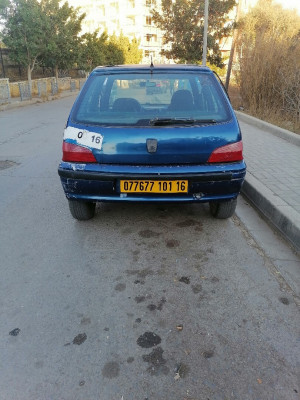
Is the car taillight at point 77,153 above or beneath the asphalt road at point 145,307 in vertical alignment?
above

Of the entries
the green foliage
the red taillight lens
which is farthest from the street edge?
the green foliage

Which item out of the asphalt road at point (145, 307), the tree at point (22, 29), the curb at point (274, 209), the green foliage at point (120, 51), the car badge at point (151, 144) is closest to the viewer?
the asphalt road at point (145, 307)

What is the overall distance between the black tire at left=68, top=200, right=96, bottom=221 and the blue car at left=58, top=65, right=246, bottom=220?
7.9 inches

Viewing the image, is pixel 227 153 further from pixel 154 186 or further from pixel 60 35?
pixel 60 35

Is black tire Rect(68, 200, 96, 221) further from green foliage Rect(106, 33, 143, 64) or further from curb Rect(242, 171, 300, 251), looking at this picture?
green foliage Rect(106, 33, 143, 64)

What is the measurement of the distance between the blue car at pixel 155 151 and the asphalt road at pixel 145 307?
1.66ft

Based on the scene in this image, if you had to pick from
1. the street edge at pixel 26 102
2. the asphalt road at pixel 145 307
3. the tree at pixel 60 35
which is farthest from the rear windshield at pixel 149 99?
the tree at pixel 60 35

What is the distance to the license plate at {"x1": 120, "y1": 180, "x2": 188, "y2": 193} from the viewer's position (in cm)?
311

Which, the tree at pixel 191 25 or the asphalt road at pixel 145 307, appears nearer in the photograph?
the asphalt road at pixel 145 307

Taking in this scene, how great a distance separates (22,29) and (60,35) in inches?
176

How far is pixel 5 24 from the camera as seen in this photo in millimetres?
17922

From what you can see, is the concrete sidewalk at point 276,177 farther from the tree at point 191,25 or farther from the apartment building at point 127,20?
the apartment building at point 127,20

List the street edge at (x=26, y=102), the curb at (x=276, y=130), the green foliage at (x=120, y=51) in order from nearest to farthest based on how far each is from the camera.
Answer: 1. the curb at (x=276, y=130)
2. the street edge at (x=26, y=102)
3. the green foliage at (x=120, y=51)

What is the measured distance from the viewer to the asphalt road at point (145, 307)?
1856 mm
